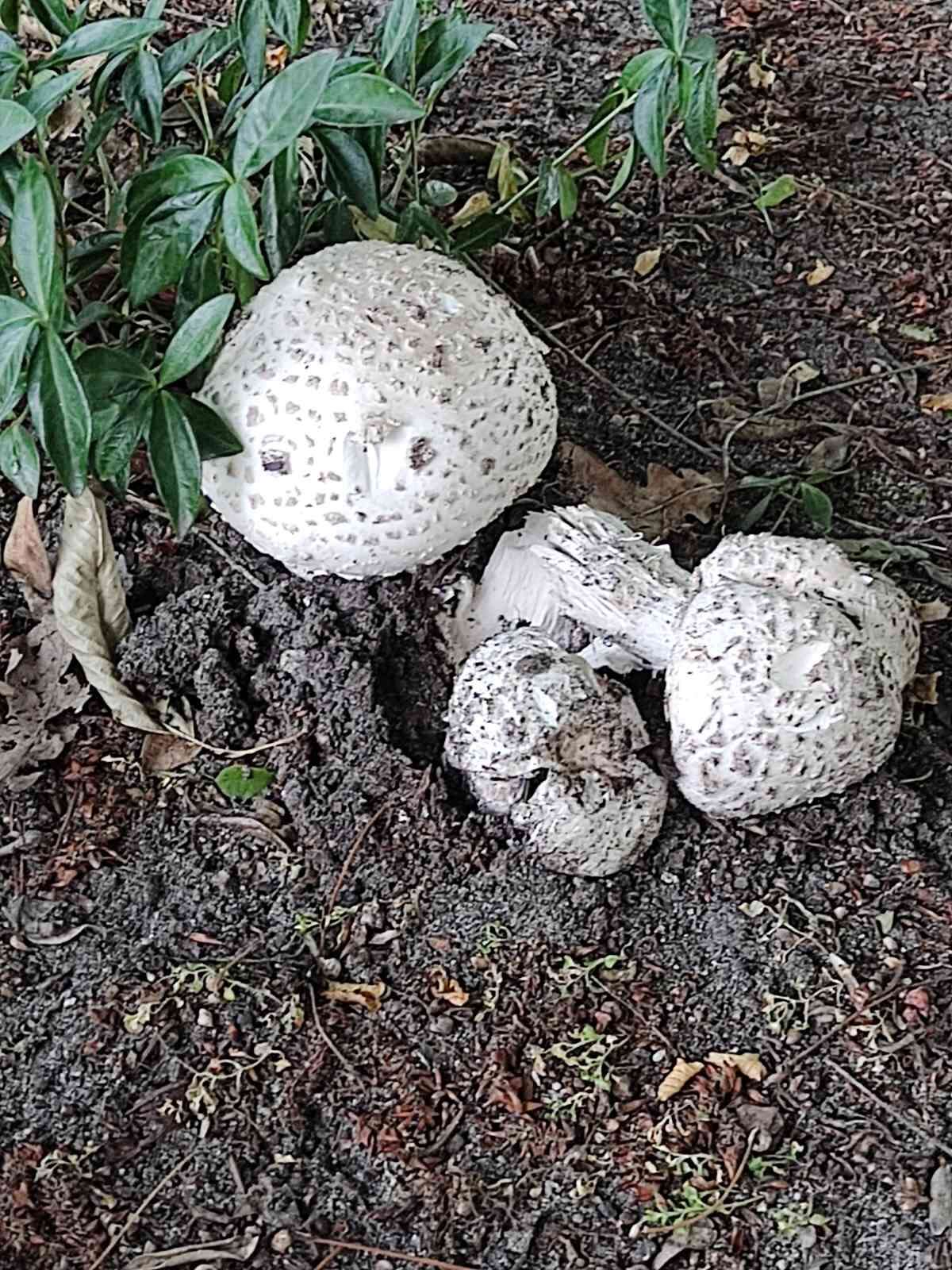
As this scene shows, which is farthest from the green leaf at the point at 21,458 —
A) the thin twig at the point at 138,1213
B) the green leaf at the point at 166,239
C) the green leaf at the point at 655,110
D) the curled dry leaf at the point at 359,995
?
the green leaf at the point at 655,110

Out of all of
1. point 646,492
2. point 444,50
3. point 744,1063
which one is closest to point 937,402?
point 646,492

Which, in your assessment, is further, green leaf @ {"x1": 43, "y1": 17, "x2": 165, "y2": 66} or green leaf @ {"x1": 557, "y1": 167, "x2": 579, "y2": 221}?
green leaf @ {"x1": 557, "y1": 167, "x2": 579, "y2": 221}

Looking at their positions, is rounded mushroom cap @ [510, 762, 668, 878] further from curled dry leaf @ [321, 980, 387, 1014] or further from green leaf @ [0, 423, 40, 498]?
green leaf @ [0, 423, 40, 498]

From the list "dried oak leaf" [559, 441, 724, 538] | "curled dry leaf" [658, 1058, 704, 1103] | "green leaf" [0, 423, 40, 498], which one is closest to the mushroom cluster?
"dried oak leaf" [559, 441, 724, 538]

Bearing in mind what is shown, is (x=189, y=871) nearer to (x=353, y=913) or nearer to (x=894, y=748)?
(x=353, y=913)

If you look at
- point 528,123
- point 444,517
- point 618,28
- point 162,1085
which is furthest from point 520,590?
point 618,28

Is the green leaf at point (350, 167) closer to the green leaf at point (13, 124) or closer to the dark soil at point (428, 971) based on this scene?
the green leaf at point (13, 124)

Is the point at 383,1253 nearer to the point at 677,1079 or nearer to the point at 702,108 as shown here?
the point at 677,1079
